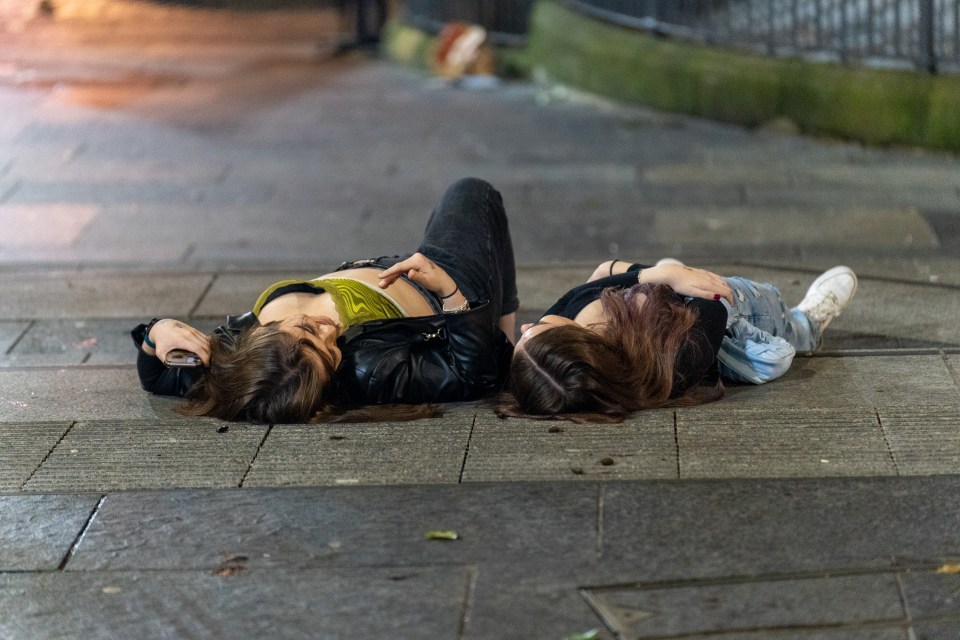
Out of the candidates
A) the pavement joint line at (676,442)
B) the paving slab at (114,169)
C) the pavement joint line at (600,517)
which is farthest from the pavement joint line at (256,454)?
the paving slab at (114,169)

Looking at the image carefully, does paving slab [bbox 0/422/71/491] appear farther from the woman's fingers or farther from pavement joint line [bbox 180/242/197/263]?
pavement joint line [bbox 180/242/197/263]

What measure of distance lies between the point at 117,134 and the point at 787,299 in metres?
6.14

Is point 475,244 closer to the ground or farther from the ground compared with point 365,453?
farther from the ground

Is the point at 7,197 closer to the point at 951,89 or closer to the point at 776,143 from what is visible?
the point at 776,143

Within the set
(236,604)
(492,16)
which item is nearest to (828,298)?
(236,604)

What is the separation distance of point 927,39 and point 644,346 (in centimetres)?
510

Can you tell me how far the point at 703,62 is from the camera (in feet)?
33.2

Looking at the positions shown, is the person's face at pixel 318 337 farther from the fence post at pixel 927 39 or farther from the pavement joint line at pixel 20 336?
the fence post at pixel 927 39

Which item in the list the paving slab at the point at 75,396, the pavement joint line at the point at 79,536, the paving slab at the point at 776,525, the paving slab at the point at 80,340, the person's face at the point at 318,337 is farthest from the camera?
the paving slab at the point at 80,340

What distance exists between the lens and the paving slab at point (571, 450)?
427 centimetres

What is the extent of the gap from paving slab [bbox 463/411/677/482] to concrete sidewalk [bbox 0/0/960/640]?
0.01 meters

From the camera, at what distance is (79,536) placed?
4.05 m

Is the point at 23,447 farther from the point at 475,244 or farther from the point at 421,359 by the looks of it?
the point at 475,244

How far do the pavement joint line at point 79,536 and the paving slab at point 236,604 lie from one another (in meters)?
0.07
